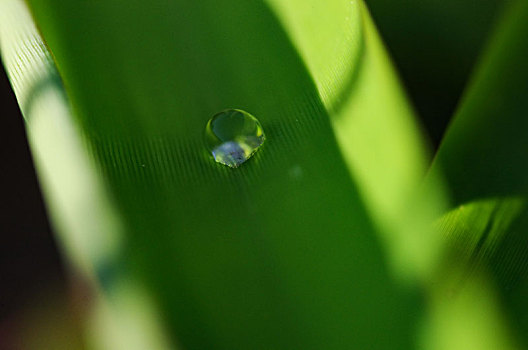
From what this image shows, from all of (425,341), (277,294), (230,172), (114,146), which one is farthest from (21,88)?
(425,341)

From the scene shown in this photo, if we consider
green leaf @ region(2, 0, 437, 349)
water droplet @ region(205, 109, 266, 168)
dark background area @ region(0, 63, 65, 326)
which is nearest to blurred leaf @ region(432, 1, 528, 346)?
green leaf @ region(2, 0, 437, 349)

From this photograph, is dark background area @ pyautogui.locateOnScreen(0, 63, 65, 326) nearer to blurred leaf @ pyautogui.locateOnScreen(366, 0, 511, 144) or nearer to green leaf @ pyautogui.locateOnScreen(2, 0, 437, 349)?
green leaf @ pyautogui.locateOnScreen(2, 0, 437, 349)

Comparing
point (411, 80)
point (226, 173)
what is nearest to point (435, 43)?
point (411, 80)

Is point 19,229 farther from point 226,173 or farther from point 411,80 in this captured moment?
point 411,80

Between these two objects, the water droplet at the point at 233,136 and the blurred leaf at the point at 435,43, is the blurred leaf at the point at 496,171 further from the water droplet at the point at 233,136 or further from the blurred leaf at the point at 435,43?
the water droplet at the point at 233,136

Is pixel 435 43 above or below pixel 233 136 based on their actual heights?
above

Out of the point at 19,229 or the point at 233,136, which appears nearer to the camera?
the point at 233,136
